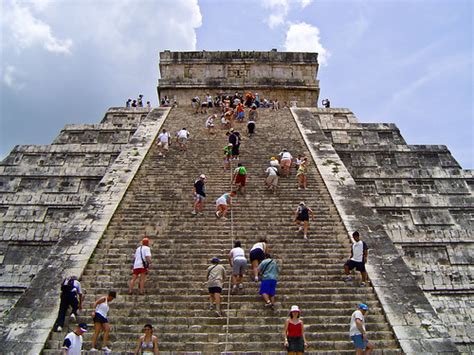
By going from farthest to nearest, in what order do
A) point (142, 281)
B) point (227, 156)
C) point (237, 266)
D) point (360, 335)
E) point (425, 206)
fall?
point (227, 156), point (425, 206), point (142, 281), point (237, 266), point (360, 335)

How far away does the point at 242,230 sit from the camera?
1109cm

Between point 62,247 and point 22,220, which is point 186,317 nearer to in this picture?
point 62,247

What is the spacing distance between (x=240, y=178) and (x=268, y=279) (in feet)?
17.1

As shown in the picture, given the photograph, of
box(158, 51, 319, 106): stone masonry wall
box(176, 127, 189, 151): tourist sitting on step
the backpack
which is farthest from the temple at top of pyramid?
box(158, 51, 319, 106): stone masonry wall

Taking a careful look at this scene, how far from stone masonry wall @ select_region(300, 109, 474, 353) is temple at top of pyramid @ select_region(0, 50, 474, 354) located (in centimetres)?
4

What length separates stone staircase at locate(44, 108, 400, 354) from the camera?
25.4 ft

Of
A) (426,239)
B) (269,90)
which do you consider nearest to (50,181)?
(426,239)

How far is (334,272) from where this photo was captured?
9.49 meters

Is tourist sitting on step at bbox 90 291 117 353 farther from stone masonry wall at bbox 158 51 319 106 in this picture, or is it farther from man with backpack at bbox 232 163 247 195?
stone masonry wall at bbox 158 51 319 106

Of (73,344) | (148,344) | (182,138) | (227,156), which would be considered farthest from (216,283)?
(182,138)

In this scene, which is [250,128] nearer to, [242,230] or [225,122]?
[225,122]

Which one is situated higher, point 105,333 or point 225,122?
point 225,122

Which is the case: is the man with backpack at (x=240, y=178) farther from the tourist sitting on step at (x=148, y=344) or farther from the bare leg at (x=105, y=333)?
the tourist sitting on step at (x=148, y=344)

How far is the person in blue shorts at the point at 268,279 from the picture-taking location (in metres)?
8.20
